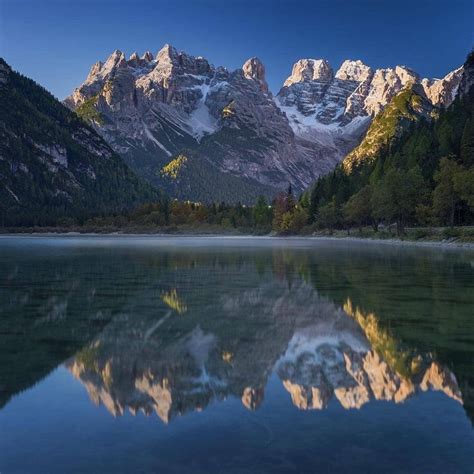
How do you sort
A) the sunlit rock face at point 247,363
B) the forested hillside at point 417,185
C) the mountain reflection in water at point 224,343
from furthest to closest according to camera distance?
the forested hillside at point 417,185 → the mountain reflection in water at point 224,343 → the sunlit rock face at point 247,363

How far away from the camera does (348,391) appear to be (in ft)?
33.0

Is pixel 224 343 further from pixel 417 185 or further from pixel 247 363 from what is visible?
pixel 417 185

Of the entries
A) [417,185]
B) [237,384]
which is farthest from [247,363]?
[417,185]

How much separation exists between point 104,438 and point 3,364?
5.04 metres

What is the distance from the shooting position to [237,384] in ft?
34.5

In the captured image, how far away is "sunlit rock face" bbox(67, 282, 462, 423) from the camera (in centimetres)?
973

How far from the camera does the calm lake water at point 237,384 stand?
718 centimetres

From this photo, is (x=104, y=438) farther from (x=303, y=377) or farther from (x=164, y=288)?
(x=164, y=288)

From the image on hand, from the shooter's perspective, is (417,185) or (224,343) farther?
(417,185)

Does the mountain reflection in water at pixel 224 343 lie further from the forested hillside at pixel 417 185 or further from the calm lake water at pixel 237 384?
the forested hillside at pixel 417 185

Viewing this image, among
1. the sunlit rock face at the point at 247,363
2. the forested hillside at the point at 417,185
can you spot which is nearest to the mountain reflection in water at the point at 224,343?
the sunlit rock face at the point at 247,363

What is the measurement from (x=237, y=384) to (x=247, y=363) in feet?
5.31

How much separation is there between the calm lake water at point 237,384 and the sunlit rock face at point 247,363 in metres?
0.04

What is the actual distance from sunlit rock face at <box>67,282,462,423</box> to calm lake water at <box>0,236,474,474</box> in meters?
0.04
